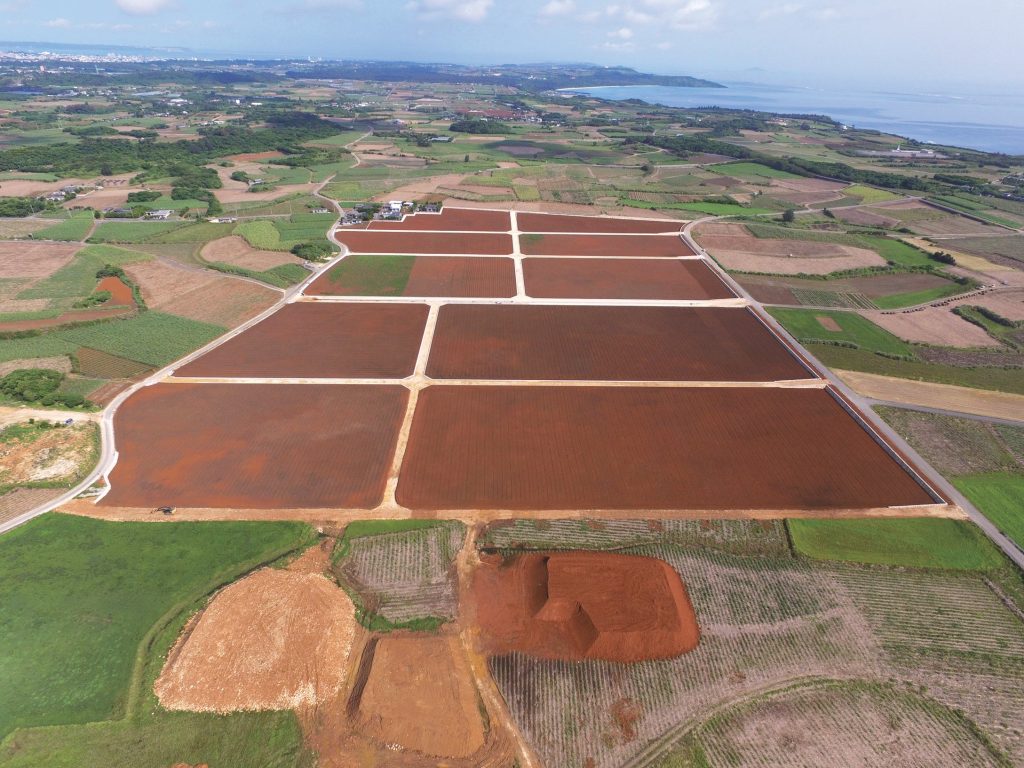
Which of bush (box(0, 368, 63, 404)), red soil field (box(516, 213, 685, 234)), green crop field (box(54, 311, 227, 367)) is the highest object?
red soil field (box(516, 213, 685, 234))

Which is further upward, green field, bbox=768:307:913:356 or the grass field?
green field, bbox=768:307:913:356

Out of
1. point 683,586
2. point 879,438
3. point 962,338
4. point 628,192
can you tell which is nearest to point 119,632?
point 683,586

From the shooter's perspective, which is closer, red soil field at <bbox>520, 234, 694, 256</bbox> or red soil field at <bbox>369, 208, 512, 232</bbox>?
red soil field at <bbox>520, 234, 694, 256</bbox>

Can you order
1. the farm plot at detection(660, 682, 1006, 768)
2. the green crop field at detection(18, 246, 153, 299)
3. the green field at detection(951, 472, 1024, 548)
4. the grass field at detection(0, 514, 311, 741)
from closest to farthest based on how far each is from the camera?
the farm plot at detection(660, 682, 1006, 768) → the grass field at detection(0, 514, 311, 741) → the green field at detection(951, 472, 1024, 548) → the green crop field at detection(18, 246, 153, 299)

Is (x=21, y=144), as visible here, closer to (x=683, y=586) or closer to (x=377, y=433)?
(x=377, y=433)

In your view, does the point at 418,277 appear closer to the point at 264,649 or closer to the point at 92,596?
the point at 92,596

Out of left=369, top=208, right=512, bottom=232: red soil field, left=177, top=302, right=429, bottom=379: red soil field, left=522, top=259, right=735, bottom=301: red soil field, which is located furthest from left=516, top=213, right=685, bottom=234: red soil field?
left=177, top=302, right=429, bottom=379: red soil field

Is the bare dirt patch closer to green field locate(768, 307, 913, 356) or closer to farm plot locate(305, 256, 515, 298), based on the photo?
farm plot locate(305, 256, 515, 298)

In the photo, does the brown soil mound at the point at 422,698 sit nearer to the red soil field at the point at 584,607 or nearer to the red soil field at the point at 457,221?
the red soil field at the point at 584,607
